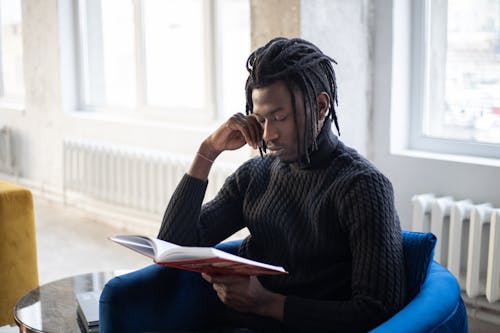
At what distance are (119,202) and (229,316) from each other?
9.94 ft

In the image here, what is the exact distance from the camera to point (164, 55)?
15.4ft

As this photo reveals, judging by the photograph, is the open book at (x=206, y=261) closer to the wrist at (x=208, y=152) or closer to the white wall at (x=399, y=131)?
the wrist at (x=208, y=152)

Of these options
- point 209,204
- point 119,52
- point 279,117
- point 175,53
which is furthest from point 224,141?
point 119,52

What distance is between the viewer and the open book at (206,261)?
1.52 meters

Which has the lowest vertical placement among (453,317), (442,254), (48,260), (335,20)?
(48,260)

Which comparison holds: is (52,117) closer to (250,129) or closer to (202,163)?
(202,163)

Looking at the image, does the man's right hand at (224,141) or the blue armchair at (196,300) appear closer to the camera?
the blue armchair at (196,300)

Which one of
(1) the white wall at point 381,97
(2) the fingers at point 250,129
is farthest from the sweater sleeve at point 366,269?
(1) the white wall at point 381,97

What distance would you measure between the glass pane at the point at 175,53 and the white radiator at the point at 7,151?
1.83 m

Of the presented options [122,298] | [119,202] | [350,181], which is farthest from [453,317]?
[119,202]

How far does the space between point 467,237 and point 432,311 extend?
160cm

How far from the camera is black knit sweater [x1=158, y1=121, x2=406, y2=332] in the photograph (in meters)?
1.62

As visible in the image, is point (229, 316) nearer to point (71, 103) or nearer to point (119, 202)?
point (119, 202)

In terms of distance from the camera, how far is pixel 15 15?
6297 millimetres
